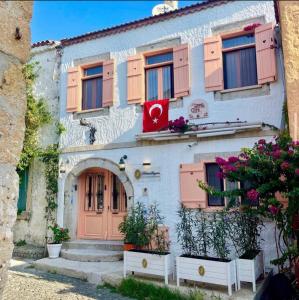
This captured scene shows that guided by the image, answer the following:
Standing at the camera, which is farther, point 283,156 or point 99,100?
point 99,100

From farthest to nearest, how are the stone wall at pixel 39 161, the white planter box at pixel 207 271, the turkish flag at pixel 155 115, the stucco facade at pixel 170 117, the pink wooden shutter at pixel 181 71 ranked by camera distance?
the stone wall at pixel 39 161
the turkish flag at pixel 155 115
the pink wooden shutter at pixel 181 71
the stucco facade at pixel 170 117
the white planter box at pixel 207 271

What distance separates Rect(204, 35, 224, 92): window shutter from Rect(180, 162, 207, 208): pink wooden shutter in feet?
6.77

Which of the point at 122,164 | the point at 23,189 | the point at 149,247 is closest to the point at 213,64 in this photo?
the point at 122,164

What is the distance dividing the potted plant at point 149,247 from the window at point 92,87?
3620mm

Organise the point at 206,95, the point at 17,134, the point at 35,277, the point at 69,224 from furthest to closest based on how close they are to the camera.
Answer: the point at 69,224
the point at 206,95
the point at 35,277
the point at 17,134

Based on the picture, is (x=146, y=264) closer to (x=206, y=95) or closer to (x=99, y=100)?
(x=206, y=95)

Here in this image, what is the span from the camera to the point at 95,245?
873 cm

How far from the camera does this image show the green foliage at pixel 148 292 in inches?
210

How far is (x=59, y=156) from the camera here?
32.1 ft

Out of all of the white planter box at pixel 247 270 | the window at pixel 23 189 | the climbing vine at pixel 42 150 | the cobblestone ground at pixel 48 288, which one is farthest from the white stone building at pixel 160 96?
the cobblestone ground at pixel 48 288

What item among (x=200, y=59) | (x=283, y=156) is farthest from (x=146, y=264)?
(x=200, y=59)

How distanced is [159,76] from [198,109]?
172cm

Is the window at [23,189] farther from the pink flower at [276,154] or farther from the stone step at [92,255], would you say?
the pink flower at [276,154]

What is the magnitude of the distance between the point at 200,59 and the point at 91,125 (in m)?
3.76
